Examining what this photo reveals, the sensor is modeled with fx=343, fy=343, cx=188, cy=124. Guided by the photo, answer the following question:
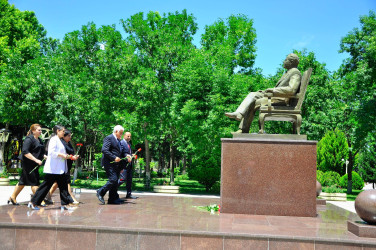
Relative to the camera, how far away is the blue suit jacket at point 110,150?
8.52 m

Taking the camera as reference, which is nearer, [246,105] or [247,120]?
[246,105]

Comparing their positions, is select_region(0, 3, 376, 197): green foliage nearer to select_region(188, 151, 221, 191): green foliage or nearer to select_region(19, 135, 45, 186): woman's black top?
select_region(188, 151, 221, 191): green foliage

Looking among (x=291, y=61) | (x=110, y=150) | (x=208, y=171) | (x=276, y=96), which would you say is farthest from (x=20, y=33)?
(x=276, y=96)

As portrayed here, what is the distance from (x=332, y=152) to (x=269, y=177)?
22685 millimetres

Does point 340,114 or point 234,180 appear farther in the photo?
point 340,114

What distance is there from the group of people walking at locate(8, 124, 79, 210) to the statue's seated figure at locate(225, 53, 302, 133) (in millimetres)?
4029

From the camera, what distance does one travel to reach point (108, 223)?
6172mm

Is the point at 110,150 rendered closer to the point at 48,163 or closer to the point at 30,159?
the point at 48,163

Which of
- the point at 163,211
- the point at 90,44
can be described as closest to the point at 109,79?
the point at 90,44

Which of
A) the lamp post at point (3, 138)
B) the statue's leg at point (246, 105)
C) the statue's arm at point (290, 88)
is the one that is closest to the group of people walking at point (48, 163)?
the statue's leg at point (246, 105)

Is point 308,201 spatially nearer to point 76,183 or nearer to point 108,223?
point 108,223

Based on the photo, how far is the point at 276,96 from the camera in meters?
8.61

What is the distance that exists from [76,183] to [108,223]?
72.9 feet

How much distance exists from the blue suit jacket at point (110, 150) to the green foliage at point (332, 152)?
2332 cm
